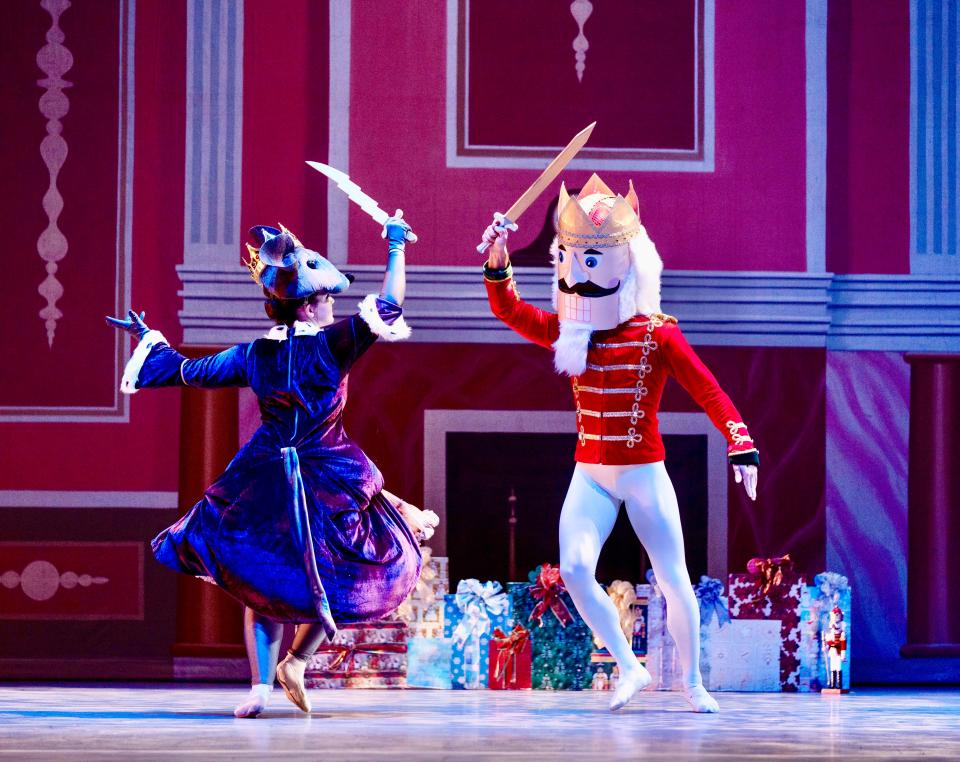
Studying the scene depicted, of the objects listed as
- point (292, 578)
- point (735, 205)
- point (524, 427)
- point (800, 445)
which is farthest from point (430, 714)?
point (735, 205)

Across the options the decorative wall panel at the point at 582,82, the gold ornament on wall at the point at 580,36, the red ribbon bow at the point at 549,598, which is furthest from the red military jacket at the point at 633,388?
the gold ornament on wall at the point at 580,36

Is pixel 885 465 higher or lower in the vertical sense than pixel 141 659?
higher

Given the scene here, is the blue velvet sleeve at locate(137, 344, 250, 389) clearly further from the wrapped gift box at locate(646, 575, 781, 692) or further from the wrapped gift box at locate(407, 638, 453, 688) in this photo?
the wrapped gift box at locate(646, 575, 781, 692)

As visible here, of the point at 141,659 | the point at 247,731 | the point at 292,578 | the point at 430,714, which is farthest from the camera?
the point at 141,659

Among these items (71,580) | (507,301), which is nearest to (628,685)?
(507,301)

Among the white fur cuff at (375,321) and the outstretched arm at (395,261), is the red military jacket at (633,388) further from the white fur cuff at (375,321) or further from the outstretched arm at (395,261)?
the white fur cuff at (375,321)

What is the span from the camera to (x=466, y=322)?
602 centimetres

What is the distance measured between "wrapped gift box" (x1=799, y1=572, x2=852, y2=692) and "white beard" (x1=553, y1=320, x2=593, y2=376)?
1.59m

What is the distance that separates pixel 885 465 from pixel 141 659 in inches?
120

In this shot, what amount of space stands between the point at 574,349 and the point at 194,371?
115 centimetres

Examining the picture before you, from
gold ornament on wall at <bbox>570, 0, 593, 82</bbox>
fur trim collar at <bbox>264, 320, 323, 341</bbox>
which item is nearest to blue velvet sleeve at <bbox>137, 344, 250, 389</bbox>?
fur trim collar at <bbox>264, 320, 323, 341</bbox>

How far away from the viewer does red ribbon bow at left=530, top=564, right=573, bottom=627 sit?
555 cm

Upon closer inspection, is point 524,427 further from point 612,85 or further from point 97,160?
point 97,160

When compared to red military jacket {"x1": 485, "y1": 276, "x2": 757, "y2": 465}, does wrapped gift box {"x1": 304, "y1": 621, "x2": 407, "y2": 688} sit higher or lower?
lower
